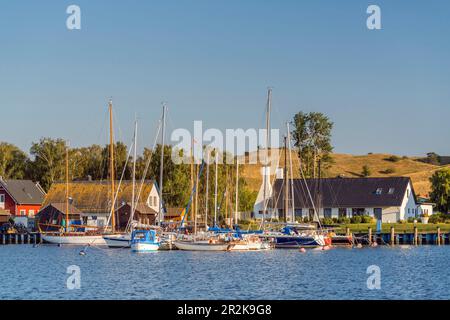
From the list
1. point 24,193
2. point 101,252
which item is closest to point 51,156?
point 24,193

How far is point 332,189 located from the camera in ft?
426

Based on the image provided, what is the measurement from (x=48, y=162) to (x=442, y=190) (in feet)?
232

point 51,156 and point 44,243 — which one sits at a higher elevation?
point 51,156

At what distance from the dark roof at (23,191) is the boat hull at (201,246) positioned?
168 ft

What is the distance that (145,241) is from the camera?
83.1 metres

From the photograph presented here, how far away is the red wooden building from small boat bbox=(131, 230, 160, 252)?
46762 millimetres

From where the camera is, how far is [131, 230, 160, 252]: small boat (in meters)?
82.8

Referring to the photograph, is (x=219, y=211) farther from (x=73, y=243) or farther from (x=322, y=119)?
(x=322, y=119)

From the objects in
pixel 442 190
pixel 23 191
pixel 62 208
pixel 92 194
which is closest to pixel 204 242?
pixel 62 208

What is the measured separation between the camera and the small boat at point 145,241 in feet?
272

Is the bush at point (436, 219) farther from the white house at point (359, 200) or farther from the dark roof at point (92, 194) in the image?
the dark roof at point (92, 194)

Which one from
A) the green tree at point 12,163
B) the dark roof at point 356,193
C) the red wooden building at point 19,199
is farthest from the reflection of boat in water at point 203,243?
the green tree at point 12,163
